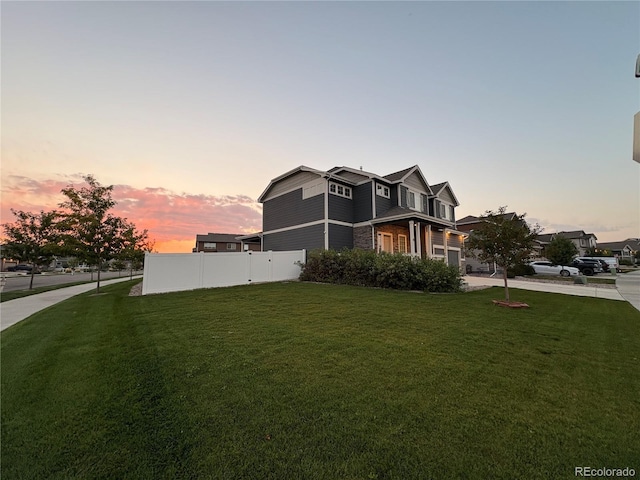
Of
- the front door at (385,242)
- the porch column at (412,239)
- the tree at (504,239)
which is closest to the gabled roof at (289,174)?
the front door at (385,242)

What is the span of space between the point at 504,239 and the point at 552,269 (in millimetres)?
22271

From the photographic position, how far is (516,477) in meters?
1.88

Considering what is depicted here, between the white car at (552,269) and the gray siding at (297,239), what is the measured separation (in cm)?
2276

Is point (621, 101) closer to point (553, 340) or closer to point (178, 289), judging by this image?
point (553, 340)

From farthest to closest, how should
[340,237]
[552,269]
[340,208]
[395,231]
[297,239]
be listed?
[552,269], [395,231], [297,239], [340,208], [340,237]

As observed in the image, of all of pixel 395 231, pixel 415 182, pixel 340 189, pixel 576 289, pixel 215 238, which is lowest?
pixel 576 289

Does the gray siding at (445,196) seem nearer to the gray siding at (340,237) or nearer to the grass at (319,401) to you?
the gray siding at (340,237)

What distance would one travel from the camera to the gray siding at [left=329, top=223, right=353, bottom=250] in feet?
55.3

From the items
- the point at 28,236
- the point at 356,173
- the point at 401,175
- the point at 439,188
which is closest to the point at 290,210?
the point at 356,173

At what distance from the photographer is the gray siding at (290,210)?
1744cm

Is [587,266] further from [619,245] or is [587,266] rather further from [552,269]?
[619,245]

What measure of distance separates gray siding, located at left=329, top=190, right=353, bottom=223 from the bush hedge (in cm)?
349

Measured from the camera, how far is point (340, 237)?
1742cm

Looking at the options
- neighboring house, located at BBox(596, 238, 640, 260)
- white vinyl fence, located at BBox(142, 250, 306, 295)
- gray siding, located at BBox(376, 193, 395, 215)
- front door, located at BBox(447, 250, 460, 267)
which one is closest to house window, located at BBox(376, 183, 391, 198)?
gray siding, located at BBox(376, 193, 395, 215)
